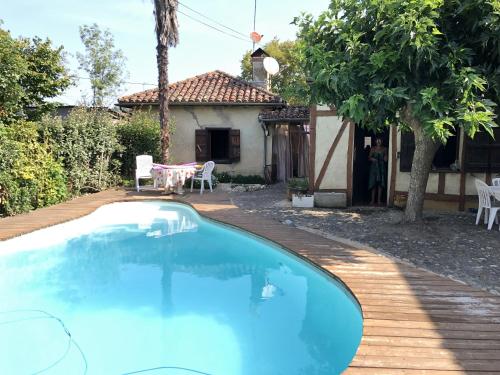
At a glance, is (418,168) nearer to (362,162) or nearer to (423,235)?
(423,235)

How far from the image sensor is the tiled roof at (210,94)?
47.1 ft

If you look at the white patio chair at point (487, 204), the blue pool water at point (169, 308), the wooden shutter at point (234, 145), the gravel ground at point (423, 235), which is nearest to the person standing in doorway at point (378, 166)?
the gravel ground at point (423, 235)

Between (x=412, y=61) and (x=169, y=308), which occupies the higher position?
(x=412, y=61)

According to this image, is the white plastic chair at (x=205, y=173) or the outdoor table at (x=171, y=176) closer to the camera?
the outdoor table at (x=171, y=176)

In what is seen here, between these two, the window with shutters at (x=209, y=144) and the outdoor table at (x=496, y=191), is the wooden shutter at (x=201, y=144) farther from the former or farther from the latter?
the outdoor table at (x=496, y=191)

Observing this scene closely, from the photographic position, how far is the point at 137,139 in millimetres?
13383

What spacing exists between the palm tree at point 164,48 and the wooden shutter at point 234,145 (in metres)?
2.58

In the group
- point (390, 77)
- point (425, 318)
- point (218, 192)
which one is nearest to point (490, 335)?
point (425, 318)

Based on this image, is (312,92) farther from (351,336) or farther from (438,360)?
(438,360)

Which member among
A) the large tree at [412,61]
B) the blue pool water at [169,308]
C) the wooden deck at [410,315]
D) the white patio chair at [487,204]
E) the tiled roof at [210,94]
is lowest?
the blue pool water at [169,308]

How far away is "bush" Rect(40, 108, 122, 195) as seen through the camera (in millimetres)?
9984

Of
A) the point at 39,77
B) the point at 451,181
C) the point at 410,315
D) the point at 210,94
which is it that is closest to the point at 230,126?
the point at 210,94

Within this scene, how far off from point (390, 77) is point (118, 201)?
7.26 m

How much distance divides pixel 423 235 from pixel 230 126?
31.0 ft
